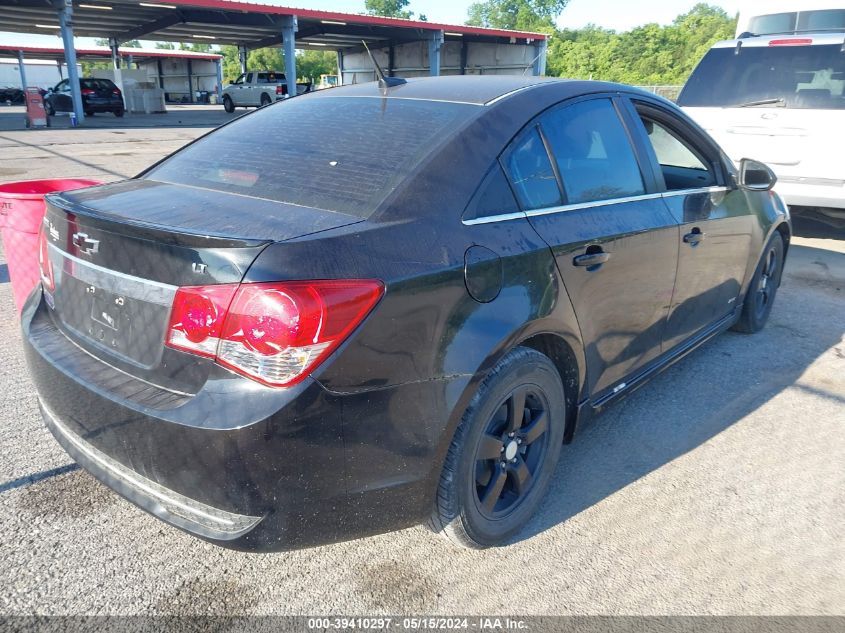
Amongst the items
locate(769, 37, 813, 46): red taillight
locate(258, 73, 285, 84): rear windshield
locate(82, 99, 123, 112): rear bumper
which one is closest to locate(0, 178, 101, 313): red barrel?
locate(769, 37, 813, 46): red taillight

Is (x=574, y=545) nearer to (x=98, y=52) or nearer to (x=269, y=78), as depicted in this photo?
(x=269, y=78)

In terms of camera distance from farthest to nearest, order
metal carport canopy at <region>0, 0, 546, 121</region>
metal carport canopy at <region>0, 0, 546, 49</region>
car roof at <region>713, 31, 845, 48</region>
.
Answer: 1. metal carport canopy at <region>0, 0, 546, 49</region>
2. metal carport canopy at <region>0, 0, 546, 121</region>
3. car roof at <region>713, 31, 845, 48</region>

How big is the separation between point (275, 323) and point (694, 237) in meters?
2.47

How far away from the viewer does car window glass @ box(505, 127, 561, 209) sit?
250cm

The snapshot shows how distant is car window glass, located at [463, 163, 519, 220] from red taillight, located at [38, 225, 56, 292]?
5.12ft

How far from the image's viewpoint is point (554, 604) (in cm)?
226

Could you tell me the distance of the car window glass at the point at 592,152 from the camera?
2.76 m

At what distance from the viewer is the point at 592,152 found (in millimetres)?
2945

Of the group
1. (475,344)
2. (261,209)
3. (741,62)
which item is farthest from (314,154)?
(741,62)

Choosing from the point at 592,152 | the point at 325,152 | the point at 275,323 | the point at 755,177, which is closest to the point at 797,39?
the point at 755,177

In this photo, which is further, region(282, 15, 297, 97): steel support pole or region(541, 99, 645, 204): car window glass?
region(282, 15, 297, 97): steel support pole

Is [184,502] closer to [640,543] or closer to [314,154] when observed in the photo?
[314,154]

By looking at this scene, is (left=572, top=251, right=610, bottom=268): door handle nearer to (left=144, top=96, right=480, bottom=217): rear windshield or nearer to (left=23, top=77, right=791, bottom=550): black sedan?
(left=23, top=77, right=791, bottom=550): black sedan

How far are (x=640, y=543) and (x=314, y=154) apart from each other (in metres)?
1.96
